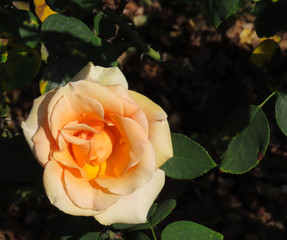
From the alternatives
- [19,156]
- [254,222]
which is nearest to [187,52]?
[254,222]

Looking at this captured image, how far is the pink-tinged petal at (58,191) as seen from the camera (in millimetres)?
879

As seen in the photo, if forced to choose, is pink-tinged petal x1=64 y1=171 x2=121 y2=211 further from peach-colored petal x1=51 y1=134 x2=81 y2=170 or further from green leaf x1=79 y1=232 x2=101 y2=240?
green leaf x1=79 y1=232 x2=101 y2=240

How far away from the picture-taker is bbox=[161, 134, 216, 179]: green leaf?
1068mm

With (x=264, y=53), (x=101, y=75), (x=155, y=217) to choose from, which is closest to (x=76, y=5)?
(x=101, y=75)

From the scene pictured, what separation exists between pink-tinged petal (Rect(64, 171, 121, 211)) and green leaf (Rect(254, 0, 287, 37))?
0.58 meters

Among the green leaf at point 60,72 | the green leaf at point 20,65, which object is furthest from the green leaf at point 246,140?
the green leaf at point 20,65

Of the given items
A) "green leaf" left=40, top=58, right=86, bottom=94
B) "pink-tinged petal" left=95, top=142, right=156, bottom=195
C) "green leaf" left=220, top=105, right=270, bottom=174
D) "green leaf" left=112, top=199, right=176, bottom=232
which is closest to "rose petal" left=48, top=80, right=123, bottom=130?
"pink-tinged petal" left=95, top=142, right=156, bottom=195

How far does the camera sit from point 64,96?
86 cm

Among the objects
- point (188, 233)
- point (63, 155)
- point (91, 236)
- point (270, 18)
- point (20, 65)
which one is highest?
point (270, 18)

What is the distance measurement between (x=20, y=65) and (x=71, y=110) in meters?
0.51

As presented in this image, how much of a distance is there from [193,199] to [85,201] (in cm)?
141

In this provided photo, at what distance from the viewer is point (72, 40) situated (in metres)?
1.08

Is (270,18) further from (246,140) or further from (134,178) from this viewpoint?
(134,178)

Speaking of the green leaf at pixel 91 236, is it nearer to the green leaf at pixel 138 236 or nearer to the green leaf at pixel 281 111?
the green leaf at pixel 138 236
